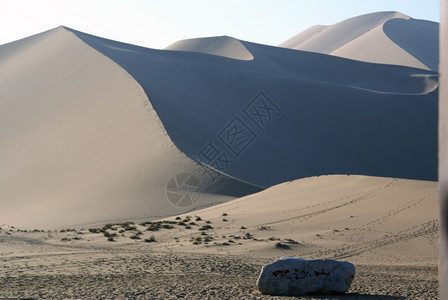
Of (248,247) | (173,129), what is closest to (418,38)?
(173,129)

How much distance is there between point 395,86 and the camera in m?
51.2

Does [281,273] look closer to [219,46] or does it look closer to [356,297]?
[356,297]

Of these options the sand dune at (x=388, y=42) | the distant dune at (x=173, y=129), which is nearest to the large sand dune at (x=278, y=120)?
the distant dune at (x=173, y=129)

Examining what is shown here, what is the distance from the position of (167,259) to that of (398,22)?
3735 inches

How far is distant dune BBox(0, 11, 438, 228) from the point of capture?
76.2 ft

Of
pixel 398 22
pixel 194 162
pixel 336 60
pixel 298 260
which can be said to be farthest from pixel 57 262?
pixel 398 22

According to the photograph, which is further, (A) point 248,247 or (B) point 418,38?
(B) point 418,38

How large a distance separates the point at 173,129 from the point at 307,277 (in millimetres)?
24094

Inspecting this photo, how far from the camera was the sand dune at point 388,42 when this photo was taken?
82188mm

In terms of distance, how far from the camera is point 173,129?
98.1 ft

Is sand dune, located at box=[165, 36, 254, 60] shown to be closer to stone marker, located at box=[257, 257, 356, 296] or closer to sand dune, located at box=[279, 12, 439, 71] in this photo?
sand dune, located at box=[279, 12, 439, 71]

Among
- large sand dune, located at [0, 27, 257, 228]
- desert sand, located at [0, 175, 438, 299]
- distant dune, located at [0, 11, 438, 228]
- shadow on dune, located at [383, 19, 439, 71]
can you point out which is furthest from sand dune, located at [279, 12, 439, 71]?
desert sand, located at [0, 175, 438, 299]

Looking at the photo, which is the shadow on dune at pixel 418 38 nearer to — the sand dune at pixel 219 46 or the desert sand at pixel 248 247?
the sand dune at pixel 219 46

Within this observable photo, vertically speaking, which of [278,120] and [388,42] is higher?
[388,42]
